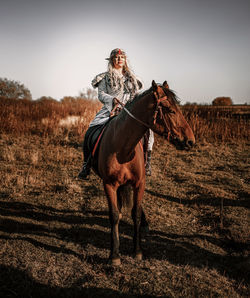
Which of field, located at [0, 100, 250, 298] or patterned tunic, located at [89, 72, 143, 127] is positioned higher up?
patterned tunic, located at [89, 72, 143, 127]

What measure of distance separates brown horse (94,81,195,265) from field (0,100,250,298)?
1.36ft

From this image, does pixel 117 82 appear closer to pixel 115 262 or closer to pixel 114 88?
pixel 114 88

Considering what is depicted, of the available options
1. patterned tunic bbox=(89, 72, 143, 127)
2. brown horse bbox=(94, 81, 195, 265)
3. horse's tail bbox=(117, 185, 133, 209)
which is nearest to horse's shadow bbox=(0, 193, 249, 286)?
brown horse bbox=(94, 81, 195, 265)

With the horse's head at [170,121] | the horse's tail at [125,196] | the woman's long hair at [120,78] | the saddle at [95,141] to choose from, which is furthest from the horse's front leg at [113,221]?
the woman's long hair at [120,78]

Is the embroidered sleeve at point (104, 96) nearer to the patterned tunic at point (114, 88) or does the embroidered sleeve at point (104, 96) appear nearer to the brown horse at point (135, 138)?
the patterned tunic at point (114, 88)

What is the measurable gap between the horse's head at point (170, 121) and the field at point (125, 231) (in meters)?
1.63

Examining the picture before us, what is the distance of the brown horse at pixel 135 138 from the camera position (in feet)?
6.83

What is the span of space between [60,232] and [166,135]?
2.63m

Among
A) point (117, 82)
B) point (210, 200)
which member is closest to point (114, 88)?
point (117, 82)

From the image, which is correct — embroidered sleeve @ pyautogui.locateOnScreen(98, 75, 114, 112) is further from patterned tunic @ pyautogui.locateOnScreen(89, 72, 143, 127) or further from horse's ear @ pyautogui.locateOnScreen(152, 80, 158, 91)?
horse's ear @ pyautogui.locateOnScreen(152, 80, 158, 91)

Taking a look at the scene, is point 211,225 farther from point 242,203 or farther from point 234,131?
point 234,131

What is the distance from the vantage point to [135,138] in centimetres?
239

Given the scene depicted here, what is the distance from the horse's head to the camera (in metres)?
2.06

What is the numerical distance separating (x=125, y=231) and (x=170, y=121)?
2.34m
